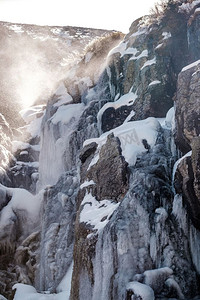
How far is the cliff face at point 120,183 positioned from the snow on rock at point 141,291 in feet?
0.06

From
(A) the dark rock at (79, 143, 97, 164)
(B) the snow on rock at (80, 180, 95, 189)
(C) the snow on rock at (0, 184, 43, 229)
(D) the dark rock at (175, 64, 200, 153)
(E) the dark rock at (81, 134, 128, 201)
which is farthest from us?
(C) the snow on rock at (0, 184, 43, 229)

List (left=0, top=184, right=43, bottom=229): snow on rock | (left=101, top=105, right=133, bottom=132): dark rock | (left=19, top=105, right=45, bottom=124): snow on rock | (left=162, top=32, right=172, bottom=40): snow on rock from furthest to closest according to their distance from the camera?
(left=19, top=105, right=45, bottom=124): snow on rock
(left=0, top=184, right=43, bottom=229): snow on rock
(left=162, top=32, right=172, bottom=40): snow on rock
(left=101, top=105, right=133, bottom=132): dark rock

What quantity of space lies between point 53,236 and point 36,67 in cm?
2873

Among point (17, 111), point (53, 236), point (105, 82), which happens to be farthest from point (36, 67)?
point (53, 236)

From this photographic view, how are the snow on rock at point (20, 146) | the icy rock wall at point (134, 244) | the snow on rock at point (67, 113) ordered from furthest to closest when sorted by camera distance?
the snow on rock at point (20, 146)
the snow on rock at point (67, 113)
the icy rock wall at point (134, 244)

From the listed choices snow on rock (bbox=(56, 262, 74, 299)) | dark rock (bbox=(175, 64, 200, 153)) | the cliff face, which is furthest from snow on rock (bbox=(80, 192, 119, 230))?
snow on rock (bbox=(56, 262, 74, 299))

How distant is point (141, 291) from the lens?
23.6ft

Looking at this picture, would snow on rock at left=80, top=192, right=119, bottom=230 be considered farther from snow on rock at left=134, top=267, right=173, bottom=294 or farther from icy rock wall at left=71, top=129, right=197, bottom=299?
snow on rock at left=134, top=267, right=173, bottom=294

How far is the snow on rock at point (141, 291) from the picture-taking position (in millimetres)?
7137

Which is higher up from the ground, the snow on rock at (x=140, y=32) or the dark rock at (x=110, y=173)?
the snow on rock at (x=140, y=32)

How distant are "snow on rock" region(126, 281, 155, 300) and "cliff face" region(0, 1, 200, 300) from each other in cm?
2

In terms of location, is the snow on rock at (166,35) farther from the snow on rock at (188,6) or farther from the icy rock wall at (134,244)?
the icy rock wall at (134,244)

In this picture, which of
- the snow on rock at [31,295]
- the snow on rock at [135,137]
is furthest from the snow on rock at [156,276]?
the snow on rock at [31,295]

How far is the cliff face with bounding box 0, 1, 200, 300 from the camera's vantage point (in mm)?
8312
